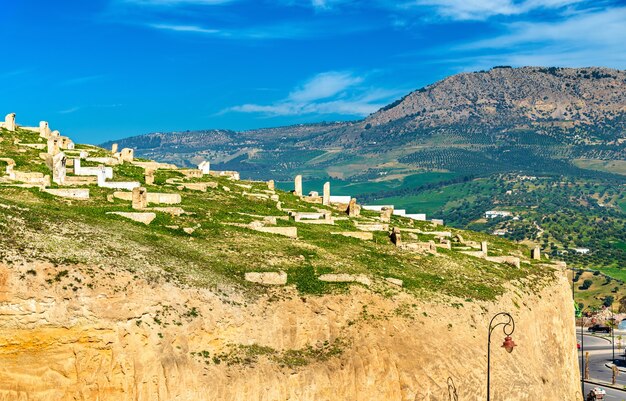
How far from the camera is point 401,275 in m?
55.5

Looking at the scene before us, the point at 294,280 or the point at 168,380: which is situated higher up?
the point at 294,280

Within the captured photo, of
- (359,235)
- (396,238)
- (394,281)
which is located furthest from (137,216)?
(396,238)

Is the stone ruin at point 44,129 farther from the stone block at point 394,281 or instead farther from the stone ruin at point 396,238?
the stone block at point 394,281

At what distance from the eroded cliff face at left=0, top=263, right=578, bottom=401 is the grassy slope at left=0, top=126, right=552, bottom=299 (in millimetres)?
1625

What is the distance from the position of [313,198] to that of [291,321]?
51113 millimetres

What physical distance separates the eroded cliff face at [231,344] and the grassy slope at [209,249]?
5.33 ft

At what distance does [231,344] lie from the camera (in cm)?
4281

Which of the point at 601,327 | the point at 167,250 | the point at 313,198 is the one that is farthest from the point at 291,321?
the point at 601,327

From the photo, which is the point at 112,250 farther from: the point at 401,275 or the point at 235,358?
the point at 401,275

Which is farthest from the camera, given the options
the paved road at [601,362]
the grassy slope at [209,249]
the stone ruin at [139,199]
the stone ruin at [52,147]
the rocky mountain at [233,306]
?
the paved road at [601,362]

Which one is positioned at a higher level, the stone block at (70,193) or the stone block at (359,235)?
the stone block at (70,193)

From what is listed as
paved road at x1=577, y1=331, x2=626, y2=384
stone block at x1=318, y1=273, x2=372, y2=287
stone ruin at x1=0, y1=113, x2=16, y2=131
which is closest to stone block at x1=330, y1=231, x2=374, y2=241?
stone block at x1=318, y1=273, x2=372, y2=287

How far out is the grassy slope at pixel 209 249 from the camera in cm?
4291

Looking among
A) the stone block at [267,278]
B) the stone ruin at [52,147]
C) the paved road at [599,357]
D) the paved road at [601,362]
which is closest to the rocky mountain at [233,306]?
the stone block at [267,278]
